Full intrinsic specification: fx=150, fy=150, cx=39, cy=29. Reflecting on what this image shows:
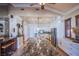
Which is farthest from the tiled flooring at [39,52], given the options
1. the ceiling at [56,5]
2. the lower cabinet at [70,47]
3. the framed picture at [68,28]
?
the ceiling at [56,5]

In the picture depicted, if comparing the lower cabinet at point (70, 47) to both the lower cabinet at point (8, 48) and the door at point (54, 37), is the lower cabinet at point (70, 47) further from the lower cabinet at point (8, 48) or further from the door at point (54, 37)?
the lower cabinet at point (8, 48)

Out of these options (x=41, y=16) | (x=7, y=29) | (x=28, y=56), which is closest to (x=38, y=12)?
(x=41, y=16)

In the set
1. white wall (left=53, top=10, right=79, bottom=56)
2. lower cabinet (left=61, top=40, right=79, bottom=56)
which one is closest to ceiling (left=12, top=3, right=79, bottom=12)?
white wall (left=53, top=10, right=79, bottom=56)

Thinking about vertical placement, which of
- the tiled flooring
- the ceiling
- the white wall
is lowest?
the tiled flooring

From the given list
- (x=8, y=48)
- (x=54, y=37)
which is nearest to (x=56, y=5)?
(x=54, y=37)

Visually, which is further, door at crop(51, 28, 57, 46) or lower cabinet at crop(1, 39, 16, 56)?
door at crop(51, 28, 57, 46)

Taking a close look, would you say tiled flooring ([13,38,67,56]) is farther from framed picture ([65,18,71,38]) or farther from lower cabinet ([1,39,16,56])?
framed picture ([65,18,71,38])

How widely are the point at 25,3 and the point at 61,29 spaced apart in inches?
30.7

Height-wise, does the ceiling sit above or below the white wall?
above

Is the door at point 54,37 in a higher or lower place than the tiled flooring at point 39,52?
higher

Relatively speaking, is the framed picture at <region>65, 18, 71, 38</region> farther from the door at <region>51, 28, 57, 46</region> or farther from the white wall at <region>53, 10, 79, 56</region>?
the door at <region>51, 28, 57, 46</region>

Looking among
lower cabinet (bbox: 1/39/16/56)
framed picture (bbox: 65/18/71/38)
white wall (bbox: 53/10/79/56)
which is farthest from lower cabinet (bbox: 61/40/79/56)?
lower cabinet (bbox: 1/39/16/56)

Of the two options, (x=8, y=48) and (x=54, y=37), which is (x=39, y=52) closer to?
(x=54, y=37)

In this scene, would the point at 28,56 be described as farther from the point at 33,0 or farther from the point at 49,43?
the point at 33,0
